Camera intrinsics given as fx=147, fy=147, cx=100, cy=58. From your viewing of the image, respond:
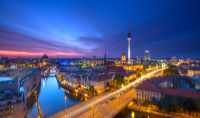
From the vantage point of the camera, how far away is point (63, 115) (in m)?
14.2

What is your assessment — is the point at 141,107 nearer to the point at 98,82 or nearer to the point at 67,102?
the point at 98,82

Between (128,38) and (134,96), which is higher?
(128,38)

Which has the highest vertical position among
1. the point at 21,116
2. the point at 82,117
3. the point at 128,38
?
the point at 128,38

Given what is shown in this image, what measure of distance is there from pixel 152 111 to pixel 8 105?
18.8 meters

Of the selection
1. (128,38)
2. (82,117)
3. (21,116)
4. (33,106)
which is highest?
(128,38)

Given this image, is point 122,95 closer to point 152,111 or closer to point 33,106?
point 152,111

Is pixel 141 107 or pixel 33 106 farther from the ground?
pixel 141 107

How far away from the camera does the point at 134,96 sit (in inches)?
844

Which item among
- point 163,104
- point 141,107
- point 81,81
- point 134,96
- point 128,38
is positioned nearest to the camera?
point 163,104

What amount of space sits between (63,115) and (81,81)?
69.7 feet

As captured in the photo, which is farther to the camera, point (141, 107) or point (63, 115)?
point (141, 107)

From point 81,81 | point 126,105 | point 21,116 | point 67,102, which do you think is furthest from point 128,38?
point 21,116

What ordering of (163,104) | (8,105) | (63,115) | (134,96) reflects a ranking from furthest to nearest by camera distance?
(134,96)
(8,105)
(163,104)
(63,115)

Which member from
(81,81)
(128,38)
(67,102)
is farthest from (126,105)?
(128,38)
